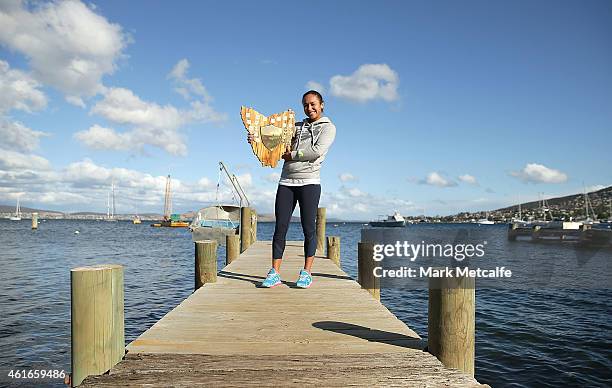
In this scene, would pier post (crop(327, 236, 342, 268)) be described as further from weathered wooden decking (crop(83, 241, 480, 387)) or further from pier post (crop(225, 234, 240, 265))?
weathered wooden decking (crop(83, 241, 480, 387))

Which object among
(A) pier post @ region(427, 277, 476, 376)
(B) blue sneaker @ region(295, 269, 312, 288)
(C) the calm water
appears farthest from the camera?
(C) the calm water

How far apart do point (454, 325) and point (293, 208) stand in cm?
302

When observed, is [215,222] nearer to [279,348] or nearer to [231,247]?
[231,247]

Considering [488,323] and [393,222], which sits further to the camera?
[393,222]

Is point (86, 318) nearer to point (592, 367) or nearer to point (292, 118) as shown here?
point (292, 118)

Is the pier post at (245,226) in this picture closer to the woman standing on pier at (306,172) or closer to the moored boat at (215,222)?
the woman standing on pier at (306,172)

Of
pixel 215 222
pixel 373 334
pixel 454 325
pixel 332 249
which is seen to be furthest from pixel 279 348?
pixel 215 222

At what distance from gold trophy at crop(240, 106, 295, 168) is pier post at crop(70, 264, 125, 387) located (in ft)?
8.26

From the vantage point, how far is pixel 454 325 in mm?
2996

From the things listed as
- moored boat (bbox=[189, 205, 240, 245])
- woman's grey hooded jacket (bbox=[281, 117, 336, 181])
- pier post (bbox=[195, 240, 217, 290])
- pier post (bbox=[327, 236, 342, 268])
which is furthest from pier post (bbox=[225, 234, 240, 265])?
moored boat (bbox=[189, 205, 240, 245])

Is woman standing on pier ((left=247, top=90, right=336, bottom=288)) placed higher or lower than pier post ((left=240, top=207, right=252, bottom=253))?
higher

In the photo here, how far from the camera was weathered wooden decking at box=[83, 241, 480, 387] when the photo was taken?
259cm

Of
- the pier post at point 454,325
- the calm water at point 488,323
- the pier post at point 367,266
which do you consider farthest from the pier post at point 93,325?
the calm water at point 488,323

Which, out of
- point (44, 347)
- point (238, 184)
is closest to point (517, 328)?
point (44, 347)
